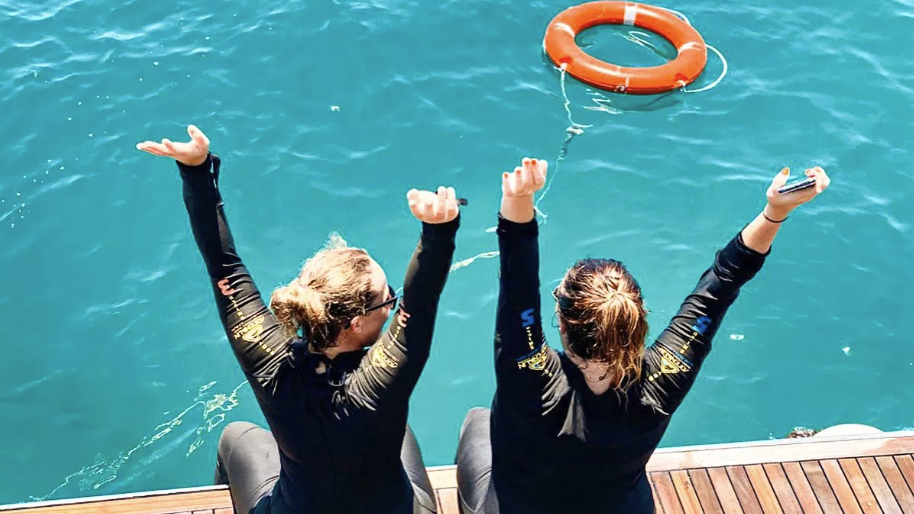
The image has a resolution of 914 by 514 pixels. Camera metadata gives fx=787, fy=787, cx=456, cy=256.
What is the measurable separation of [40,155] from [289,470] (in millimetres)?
5302

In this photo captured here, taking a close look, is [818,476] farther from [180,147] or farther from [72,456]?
[72,456]

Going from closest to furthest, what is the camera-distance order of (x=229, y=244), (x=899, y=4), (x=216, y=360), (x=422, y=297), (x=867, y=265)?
(x=422, y=297) → (x=229, y=244) → (x=216, y=360) → (x=867, y=265) → (x=899, y=4)

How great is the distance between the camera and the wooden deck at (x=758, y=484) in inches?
146

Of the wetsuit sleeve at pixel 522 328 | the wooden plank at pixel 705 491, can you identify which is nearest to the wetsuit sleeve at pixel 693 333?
the wetsuit sleeve at pixel 522 328

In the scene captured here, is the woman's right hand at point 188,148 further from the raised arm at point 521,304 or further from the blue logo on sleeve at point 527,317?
the blue logo on sleeve at point 527,317

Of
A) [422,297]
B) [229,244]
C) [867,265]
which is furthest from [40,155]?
[867,265]

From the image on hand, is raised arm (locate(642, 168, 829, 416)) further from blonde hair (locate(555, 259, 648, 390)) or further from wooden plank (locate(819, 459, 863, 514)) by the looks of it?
wooden plank (locate(819, 459, 863, 514))

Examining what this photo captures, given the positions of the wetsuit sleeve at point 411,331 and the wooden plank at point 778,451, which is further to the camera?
the wooden plank at point 778,451

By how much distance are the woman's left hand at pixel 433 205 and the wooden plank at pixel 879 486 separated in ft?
9.97

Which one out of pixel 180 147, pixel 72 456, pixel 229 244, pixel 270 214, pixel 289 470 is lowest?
pixel 72 456

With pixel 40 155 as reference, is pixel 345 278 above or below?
above

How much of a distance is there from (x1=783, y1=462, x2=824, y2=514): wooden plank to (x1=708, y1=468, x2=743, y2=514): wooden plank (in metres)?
0.32

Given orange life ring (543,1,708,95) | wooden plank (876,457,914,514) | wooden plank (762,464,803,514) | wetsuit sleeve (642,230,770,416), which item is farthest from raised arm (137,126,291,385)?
orange life ring (543,1,708,95)

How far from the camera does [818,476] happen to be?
4.03 m
